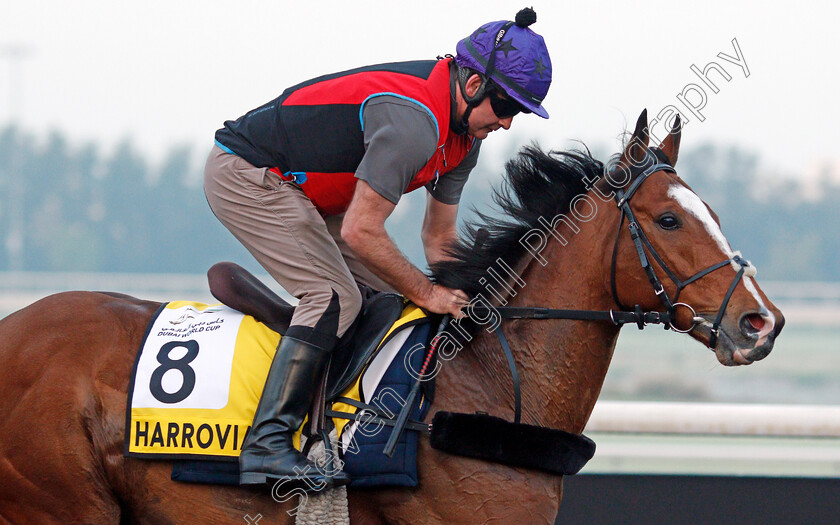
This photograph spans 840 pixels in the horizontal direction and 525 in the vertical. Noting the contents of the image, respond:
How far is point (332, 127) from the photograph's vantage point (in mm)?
2725

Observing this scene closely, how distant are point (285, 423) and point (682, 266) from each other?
1.25 metres

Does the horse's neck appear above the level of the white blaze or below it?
below

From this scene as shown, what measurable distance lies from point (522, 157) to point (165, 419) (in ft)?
4.68

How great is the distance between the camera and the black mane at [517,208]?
2779 millimetres

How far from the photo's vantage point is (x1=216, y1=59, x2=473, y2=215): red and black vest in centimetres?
270

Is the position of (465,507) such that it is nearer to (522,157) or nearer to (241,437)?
(241,437)

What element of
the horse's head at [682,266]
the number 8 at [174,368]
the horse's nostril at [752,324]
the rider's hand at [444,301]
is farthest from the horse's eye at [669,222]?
the number 8 at [174,368]

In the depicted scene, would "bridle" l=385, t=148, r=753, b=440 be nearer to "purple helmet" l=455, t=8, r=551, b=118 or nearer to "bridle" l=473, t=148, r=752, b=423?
"bridle" l=473, t=148, r=752, b=423

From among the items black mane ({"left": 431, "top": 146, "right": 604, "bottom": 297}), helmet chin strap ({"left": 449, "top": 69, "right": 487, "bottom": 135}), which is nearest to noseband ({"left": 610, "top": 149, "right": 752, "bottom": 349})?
black mane ({"left": 431, "top": 146, "right": 604, "bottom": 297})

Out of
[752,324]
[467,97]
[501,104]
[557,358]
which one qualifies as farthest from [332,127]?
[752,324]

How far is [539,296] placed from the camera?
8.89 ft

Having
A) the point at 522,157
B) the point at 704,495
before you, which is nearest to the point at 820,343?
the point at 704,495

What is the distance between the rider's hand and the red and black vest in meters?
0.35

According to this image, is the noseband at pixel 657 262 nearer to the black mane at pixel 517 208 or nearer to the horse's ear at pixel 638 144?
the horse's ear at pixel 638 144
